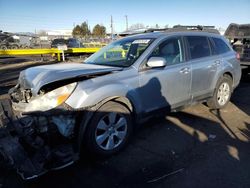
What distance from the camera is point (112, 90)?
3520 mm

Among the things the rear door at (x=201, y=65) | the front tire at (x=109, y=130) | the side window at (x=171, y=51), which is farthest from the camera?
the rear door at (x=201, y=65)

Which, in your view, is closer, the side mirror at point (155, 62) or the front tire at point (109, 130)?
the front tire at point (109, 130)

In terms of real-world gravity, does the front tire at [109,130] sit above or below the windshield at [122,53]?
below

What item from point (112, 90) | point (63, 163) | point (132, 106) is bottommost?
point (63, 163)

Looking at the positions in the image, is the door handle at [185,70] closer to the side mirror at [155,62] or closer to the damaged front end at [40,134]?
the side mirror at [155,62]

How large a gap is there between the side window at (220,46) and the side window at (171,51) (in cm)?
133

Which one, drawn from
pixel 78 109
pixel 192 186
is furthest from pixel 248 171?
pixel 78 109

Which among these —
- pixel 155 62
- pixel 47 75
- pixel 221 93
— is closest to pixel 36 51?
pixel 221 93

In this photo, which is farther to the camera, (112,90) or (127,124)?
(127,124)

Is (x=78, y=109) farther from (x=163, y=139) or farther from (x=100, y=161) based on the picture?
(x=163, y=139)

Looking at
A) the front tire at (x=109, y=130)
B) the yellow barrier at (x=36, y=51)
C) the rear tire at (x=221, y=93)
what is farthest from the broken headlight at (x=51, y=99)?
the yellow barrier at (x=36, y=51)

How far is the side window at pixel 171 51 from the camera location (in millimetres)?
4331

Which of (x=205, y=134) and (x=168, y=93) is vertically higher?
(x=168, y=93)

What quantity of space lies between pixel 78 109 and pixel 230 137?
2.73 metres
